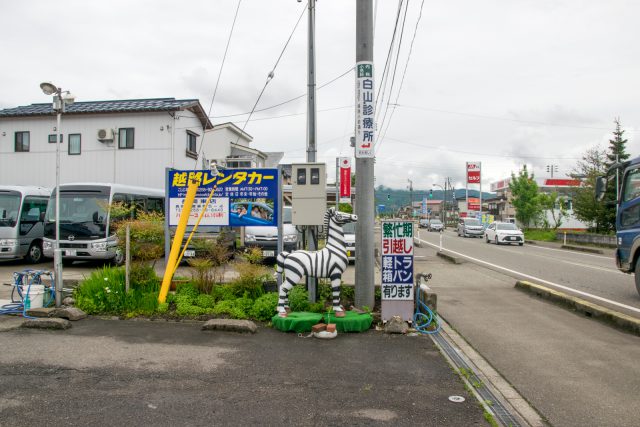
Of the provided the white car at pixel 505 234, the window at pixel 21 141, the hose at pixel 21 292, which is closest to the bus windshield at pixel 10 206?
the hose at pixel 21 292

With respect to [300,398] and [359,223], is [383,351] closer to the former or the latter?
[300,398]

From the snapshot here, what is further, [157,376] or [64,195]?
[64,195]

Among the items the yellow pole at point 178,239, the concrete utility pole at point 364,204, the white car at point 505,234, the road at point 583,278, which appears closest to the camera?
the concrete utility pole at point 364,204

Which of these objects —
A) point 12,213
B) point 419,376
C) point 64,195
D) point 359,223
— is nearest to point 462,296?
point 359,223

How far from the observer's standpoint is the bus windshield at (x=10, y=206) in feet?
48.9

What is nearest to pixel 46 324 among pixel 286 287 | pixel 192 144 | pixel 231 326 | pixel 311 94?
pixel 231 326

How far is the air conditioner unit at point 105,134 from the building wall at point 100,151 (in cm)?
34

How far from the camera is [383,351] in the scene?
5.73 meters

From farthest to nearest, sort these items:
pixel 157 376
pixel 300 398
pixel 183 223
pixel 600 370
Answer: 1. pixel 183 223
2. pixel 600 370
3. pixel 157 376
4. pixel 300 398

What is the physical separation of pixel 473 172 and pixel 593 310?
145 feet

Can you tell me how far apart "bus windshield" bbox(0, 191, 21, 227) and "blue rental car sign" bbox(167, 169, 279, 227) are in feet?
32.1

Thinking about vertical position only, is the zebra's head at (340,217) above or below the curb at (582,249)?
above

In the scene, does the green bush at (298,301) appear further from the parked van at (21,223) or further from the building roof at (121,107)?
the building roof at (121,107)

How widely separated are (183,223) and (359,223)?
3.10 m
